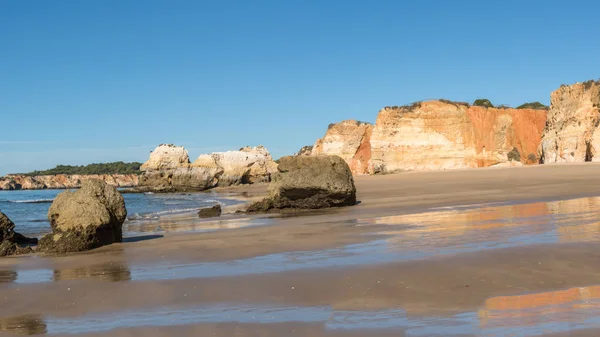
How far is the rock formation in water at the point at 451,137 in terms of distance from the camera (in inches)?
2046

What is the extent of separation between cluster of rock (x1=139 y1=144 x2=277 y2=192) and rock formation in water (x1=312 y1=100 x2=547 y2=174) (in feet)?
53.0

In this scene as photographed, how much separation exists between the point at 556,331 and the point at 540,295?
124cm

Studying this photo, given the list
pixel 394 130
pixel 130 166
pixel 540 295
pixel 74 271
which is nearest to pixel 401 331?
pixel 540 295

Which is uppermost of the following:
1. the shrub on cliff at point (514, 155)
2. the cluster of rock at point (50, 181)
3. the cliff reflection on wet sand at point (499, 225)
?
the cluster of rock at point (50, 181)

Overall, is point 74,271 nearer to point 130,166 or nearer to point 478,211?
point 478,211

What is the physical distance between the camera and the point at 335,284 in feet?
19.6

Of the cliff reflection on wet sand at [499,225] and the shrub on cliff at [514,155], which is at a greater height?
the shrub on cliff at [514,155]

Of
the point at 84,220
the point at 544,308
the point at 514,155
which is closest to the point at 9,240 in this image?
the point at 84,220

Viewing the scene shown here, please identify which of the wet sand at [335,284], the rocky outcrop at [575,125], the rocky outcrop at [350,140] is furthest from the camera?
the rocky outcrop at [350,140]

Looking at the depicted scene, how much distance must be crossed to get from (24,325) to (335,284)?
2910 mm

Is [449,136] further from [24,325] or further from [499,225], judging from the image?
[24,325]

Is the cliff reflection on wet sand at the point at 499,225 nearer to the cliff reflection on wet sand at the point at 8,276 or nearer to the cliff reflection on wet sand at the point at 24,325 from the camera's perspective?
the cliff reflection on wet sand at the point at 24,325

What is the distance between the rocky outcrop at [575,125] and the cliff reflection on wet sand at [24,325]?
129 feet

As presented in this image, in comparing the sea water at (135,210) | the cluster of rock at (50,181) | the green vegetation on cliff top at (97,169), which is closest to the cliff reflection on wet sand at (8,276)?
the sea water at (135,210)
